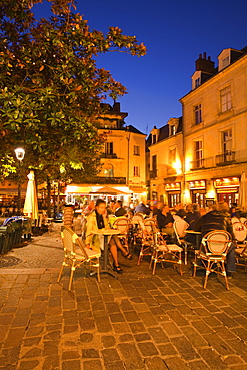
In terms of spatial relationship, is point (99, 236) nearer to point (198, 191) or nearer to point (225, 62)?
point (198, 191)

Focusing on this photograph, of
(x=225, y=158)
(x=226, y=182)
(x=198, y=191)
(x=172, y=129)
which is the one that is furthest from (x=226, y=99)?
(x=172, y=129)

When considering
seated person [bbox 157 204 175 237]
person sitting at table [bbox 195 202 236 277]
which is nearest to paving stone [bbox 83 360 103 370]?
person sitting at table [bbox 195 202 236 277]

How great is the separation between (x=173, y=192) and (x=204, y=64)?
1116 cm

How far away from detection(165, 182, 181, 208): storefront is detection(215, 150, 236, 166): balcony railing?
5.16 meters

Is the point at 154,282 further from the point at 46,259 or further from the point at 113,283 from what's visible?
the point at 46,259

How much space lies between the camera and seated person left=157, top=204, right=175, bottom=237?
22.9 ft

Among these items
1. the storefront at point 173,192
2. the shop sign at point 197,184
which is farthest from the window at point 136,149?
the shop sign at point 197,184

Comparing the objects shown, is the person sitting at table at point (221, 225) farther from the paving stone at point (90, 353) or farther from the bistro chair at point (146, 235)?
the paving stone at point (90, 353)

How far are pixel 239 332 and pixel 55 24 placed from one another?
20.2 ft

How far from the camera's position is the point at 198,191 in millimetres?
20031

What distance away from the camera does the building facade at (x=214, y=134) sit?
16141 millimetres

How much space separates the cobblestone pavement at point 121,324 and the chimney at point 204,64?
65.7 ft

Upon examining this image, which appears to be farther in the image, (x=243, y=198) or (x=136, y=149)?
(x=136, y=149)

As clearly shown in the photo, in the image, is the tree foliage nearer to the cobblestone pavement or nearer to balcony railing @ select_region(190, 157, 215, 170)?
the cobblestone pavement
